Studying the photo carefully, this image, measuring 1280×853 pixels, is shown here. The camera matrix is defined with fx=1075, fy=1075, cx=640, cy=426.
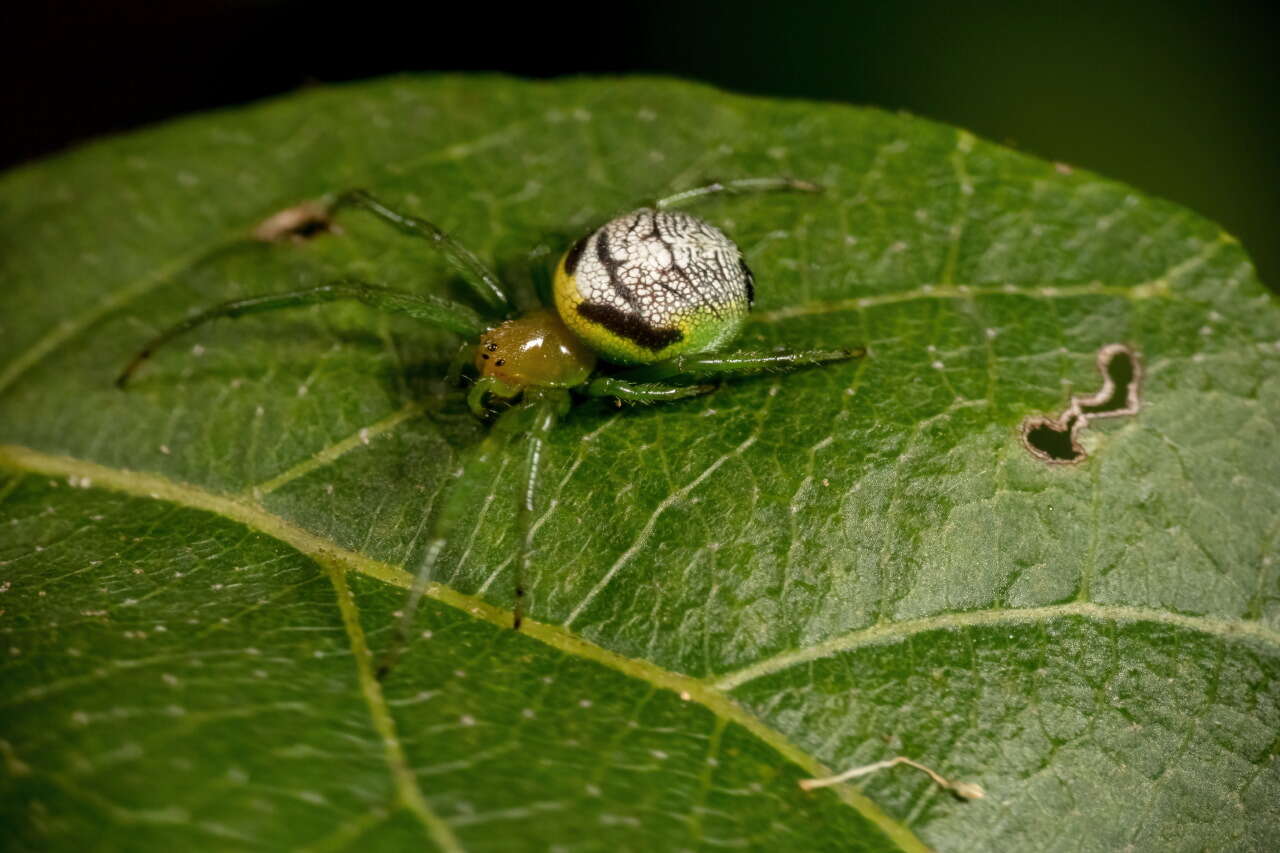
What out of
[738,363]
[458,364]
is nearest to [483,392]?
[458,364]

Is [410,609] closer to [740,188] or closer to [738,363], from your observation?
[738,363]

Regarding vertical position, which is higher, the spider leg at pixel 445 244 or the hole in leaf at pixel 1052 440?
the spider leg at pixel 445 244

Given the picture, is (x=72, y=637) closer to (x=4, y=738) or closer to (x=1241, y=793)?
(x=4, y=738)

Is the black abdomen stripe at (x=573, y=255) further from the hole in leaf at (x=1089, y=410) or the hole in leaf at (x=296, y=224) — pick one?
the hole in leaf at (x=1089, y=410)

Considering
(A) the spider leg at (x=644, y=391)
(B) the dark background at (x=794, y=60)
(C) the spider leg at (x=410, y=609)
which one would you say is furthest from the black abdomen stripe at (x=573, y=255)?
(B) the dark background at (x=794, y=60)

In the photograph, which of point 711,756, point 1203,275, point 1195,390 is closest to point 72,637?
point 711,756
